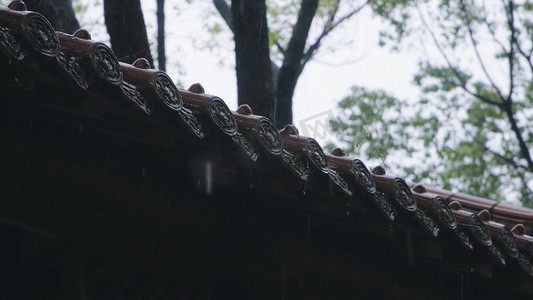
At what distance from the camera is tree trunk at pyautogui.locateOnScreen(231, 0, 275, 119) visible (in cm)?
848

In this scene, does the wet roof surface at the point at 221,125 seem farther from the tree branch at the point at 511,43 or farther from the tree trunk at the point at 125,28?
the tree branch at the point at 511,43

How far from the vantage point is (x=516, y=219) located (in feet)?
27.0

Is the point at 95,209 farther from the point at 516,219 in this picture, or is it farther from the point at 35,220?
the point at 516,219

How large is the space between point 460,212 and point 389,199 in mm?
857

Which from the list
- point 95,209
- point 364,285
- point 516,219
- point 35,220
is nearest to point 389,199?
point 364,285

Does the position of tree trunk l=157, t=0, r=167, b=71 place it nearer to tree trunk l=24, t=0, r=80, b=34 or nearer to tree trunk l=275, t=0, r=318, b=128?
tree trunk l=275, t=0, r=318, b=128

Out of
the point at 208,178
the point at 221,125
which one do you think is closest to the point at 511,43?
the point at 208,178

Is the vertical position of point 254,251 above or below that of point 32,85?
below

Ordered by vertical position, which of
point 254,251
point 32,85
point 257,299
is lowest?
point 257,299

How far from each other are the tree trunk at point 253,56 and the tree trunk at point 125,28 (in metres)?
1.20

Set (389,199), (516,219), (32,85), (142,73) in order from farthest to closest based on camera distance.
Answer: (516,219), (389,199), (142,73), (32,85)

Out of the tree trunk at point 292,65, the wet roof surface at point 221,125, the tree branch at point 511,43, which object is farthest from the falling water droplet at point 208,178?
the tree branch at point 511,43

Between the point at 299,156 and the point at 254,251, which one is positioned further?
the point at 254,251

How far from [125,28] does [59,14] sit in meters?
0.66
